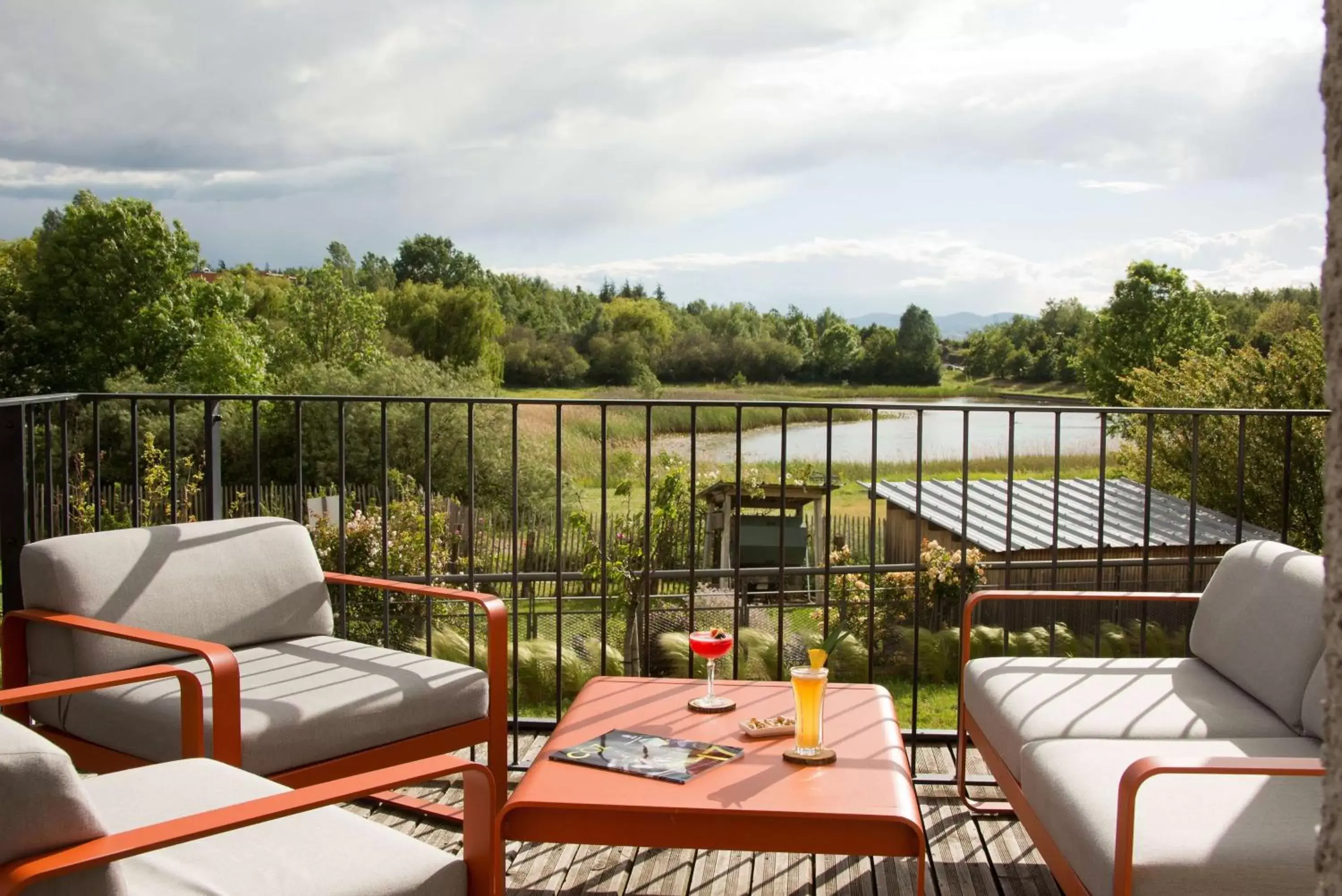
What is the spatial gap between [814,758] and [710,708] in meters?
0.38

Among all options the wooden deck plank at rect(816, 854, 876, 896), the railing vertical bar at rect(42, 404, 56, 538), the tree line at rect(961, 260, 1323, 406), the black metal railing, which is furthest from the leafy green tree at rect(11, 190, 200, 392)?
the wooden deck plank at rect(816, 854, 876, 896)

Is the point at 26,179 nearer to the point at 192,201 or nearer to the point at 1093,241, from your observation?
the point at 192,201

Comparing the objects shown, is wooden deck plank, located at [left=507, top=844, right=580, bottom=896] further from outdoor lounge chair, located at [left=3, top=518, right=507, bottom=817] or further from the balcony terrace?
outdoor lounge chair, located at [left=3, top=518, right=507, bottom=817]

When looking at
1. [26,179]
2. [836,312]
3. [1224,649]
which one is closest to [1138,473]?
[836,312]

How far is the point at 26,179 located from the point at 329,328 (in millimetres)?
21983

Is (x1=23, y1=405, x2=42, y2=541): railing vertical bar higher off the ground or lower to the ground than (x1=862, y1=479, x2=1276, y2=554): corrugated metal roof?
higher

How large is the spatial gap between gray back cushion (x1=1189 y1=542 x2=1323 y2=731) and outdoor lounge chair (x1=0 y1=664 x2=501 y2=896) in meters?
1.66

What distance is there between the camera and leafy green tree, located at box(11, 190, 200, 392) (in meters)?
34.2

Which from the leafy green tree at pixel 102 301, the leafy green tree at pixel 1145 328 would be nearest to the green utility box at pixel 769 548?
the leafy green tree at pixel 1145 328

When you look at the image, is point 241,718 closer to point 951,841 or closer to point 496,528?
point 951,841

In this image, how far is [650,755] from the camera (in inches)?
81.3

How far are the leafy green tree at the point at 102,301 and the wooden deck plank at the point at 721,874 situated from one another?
36.1 metres

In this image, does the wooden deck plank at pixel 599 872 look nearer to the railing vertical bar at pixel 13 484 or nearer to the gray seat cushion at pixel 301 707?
the gray seat cushion at pixel 301 707

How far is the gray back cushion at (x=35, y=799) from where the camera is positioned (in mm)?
1243
